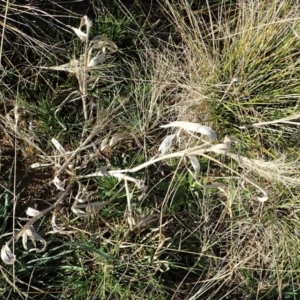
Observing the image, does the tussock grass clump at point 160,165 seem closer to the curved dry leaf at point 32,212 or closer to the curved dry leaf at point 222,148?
the curved dry leaf at point 32,212

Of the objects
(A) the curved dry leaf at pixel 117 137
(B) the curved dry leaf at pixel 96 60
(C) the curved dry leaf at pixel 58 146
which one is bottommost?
(C) the curved dry leaf at pixel 58 146

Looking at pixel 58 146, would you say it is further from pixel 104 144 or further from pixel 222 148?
pixel 222 148

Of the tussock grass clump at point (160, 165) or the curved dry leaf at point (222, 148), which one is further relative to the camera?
the tussock grass clump at point (160, 165)

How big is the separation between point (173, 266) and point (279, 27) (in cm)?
74

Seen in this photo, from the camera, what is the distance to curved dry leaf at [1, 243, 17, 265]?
5.25ft

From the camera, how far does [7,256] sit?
63.1 inches

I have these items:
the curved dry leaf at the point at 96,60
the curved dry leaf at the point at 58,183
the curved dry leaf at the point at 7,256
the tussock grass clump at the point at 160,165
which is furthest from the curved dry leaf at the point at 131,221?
the curved dry leaf at the point at 96,60

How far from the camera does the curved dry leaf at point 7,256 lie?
63.0 inches

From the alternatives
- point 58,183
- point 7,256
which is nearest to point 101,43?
point 58,183

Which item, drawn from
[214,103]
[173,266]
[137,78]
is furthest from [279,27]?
[173,266]

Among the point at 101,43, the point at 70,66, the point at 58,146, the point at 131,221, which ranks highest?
the point at 101,43

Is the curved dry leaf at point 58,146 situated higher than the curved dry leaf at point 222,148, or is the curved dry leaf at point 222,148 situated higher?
the curved dry leaf at point 222,148

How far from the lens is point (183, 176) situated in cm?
186

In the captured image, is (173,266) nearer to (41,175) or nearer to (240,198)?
(240,198)
